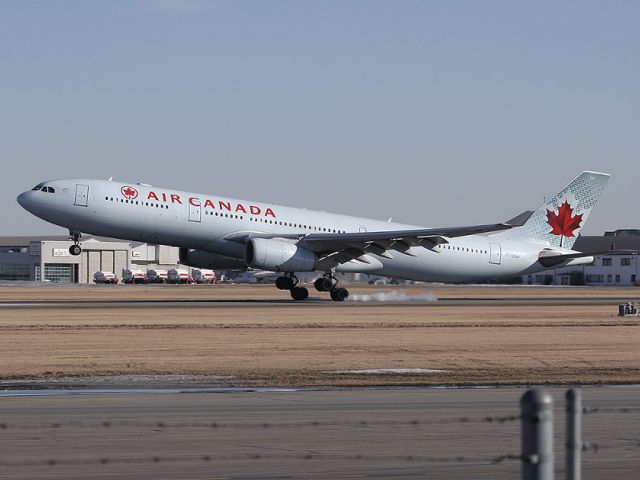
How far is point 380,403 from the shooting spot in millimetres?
19250

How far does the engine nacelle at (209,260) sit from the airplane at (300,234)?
56 millimetres

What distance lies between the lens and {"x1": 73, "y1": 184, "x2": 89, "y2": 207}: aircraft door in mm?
58625

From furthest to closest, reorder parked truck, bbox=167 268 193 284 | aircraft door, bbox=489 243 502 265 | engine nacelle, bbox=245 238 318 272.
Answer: parked truck, bbox=167 268 193 284 < aircraft door, bbox=489 243 502 265 < engine nacelle, bbox=245 238 318 272

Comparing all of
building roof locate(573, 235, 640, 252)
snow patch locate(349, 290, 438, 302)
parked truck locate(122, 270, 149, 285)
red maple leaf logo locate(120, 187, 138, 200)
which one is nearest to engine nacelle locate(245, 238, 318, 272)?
red maple leaf logo locate(120, 187, 138, 200)

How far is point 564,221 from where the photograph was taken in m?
74.9

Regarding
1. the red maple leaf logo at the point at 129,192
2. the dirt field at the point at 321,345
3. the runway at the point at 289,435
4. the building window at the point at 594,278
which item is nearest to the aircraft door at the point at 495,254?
the dirt field at the point at 321,345

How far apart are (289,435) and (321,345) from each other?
59.4ft

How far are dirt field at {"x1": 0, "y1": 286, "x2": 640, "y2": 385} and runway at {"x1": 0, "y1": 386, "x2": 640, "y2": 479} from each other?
3.85m

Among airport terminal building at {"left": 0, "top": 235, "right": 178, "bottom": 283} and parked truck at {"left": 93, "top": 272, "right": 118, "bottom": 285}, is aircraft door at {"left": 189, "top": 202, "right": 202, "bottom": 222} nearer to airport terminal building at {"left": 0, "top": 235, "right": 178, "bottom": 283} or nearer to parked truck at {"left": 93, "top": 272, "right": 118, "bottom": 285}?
parked truck at {"left": 93, "top": 272, "right": 118, "bottom": 285}

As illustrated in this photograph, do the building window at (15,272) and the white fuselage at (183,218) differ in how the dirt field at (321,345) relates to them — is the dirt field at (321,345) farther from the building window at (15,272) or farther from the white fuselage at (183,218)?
the building window at (15,272)

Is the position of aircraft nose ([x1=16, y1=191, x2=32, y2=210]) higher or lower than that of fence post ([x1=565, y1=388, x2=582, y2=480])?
higher

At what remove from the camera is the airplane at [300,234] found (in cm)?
5912

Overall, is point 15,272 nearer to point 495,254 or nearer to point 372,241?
point 495,254

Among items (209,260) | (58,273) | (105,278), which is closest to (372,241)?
(209,260)
